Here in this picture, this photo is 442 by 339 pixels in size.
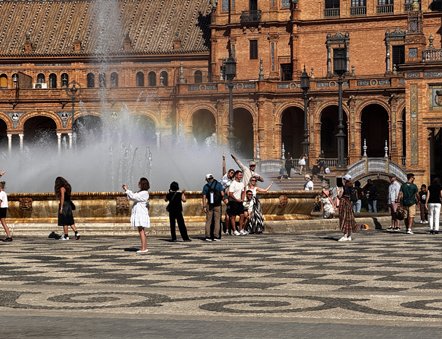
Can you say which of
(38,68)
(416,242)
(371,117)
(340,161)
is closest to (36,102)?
(38,68)

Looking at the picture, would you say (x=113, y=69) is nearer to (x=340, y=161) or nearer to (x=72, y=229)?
(x=340, y=161)

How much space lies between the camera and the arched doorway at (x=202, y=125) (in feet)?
282

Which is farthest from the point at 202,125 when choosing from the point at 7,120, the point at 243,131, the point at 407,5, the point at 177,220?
the point at 177,220

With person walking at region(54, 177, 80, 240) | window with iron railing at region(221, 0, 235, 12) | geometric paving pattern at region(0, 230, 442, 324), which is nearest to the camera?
geometric paving pattern at region(0, 230, 442, 324)

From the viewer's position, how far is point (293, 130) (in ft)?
285

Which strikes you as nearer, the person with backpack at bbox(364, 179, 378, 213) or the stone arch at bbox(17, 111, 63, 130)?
the person with backpack at bbox(364, 179, 378, 213)

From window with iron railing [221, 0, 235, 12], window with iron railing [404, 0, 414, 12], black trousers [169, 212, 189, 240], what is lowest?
black trousers [169, 212, 189, 240]

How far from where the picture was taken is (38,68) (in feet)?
326

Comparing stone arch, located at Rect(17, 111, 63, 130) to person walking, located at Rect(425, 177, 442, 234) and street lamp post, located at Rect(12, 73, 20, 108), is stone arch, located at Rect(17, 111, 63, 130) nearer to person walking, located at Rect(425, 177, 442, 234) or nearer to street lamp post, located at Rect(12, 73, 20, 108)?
street lamp post, located at Rect(12, 73, 20, 108)

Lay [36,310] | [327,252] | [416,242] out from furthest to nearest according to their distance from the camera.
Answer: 1. [416,242]
2. [327,252]
3. [36,310]

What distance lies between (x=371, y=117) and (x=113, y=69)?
2353cm

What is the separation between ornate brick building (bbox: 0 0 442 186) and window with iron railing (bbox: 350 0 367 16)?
3.2 inches

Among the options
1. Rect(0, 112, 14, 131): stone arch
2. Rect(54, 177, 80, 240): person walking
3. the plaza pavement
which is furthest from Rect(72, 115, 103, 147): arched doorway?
the plaza pavement

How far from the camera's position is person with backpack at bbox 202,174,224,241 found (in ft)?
92.8
